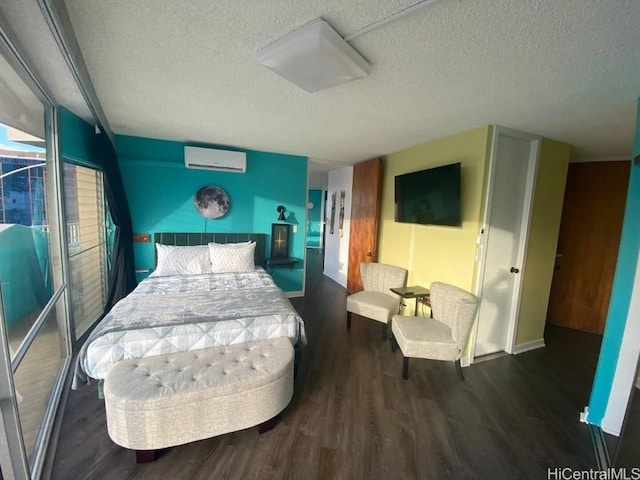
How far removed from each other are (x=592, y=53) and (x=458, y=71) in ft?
1.94

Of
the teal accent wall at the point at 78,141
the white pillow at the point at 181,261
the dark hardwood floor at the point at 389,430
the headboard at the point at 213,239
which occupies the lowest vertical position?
the dark hardwood floor at the point at 389,430

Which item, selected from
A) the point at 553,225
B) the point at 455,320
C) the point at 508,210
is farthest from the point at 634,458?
the point at 553,225

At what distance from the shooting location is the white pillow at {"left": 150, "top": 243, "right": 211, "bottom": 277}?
117 inches

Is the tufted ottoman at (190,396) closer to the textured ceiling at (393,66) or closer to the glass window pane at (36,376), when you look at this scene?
the glass window pane at (36,376)

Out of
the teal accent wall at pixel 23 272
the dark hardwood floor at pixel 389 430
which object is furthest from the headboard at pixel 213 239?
the dark hardwood floor at pixel 389 430

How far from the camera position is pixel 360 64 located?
1362 millimetres

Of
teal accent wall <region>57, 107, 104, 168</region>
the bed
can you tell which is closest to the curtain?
teal accent wall <region>57, 107, 104, 168</region>

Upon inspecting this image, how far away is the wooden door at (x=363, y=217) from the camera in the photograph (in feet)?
12.4

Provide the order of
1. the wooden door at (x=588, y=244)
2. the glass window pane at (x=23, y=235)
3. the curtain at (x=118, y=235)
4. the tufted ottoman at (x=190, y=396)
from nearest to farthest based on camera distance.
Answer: the tufted ottoman at (x=190, y=396) < the glass window pane at (x=23, y=235) < the curtain at (x=118, y=235) < the wooden door at (x=588, y=244)

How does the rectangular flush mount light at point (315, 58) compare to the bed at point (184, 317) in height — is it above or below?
above

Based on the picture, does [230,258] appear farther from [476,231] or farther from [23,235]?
[476,231]

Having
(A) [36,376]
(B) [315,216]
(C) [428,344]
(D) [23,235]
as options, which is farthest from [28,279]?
(B) [315,216]

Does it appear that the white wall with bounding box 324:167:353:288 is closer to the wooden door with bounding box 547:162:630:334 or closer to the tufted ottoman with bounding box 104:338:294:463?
the wooden door with bounding box 547:162:630:334

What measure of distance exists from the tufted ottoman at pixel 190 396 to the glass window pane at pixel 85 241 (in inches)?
65.7
